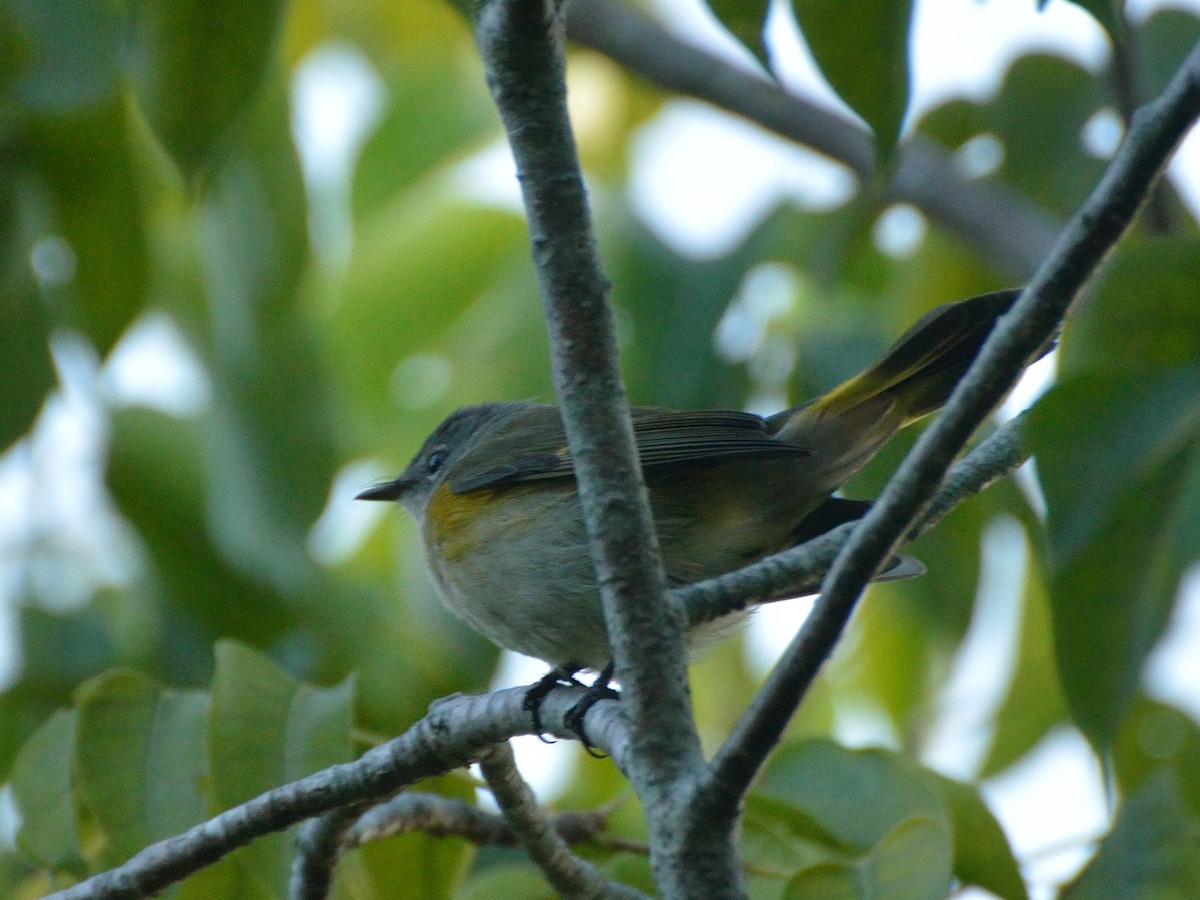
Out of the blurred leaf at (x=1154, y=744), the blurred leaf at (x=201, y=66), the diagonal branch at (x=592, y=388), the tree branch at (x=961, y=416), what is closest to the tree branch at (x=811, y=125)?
the blurred leaf at (x=1154, y=744)

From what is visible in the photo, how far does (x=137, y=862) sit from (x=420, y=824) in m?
0.60

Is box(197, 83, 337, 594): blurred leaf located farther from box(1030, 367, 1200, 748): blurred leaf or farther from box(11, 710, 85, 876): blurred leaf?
box(1030, 367, 1200, 748): blurred leaf

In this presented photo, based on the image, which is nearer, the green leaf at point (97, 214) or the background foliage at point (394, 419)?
the background foliage at point (394, 419)

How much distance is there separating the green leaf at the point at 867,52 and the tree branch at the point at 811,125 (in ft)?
7.20

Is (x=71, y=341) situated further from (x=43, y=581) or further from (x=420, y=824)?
(x=420, y=824)

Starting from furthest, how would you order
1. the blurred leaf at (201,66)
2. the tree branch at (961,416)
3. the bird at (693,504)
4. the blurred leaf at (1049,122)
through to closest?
the blurred leaf at (1049,122), the bird at (693,504), the blurred leaf at (201,66), the tree branch at (961,416)

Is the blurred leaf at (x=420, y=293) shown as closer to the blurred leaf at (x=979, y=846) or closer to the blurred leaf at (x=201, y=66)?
the blurred leaf at (x=201, y=66)

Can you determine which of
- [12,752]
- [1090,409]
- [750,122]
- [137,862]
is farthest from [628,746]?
[750,122]

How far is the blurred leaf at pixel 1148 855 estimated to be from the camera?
2527mm

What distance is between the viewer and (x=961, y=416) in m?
1.55

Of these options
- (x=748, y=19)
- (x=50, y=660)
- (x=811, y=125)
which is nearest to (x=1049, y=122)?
(x=811, y=125)

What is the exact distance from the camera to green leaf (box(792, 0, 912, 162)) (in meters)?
2.37

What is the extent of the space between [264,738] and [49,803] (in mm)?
529

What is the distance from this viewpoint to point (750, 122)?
4914 mm
